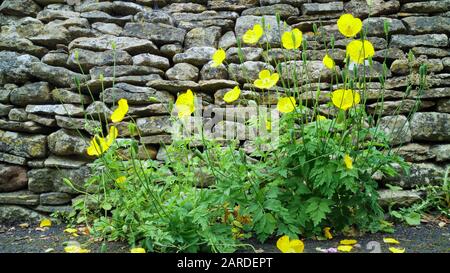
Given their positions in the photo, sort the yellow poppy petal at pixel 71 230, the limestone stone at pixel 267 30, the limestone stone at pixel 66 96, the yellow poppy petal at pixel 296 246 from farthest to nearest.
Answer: the limestone stone at pixel 267 30 → the limestone stone at pixel 66 96 → the yellow poppy petal at pixel 71 230 → the yellow poppy petal at pixel 296 246

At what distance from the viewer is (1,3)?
3299 mm

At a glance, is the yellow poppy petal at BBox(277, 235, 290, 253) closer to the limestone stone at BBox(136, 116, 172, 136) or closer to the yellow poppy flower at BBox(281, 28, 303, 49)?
the yellow poppy flower at BBox(281, 28, 303, 49)

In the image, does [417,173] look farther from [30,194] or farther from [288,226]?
[30,194]

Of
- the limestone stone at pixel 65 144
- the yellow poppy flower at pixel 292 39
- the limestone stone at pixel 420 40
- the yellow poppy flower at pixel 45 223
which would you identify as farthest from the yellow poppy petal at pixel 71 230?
the limestone stone at pixel 420 40

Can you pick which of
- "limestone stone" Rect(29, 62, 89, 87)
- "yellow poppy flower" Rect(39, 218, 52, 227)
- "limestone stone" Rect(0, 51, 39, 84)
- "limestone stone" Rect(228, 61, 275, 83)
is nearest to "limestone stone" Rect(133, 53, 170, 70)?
"limestone stone" Rect(29, 62, 89, 87)

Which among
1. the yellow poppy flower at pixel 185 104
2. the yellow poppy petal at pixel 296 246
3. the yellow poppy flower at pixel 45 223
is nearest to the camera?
the yellow poppy petal at pixel 296 246

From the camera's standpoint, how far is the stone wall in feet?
8.84

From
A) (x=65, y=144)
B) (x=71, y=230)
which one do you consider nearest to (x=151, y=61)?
(x=65, y=144)

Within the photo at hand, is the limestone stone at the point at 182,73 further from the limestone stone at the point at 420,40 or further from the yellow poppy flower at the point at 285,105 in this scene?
the limestone stone at the point at 420,40

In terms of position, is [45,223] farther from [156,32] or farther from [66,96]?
[156,32]

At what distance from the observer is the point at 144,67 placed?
9.48 feet

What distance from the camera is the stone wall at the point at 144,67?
2693 millimetres
